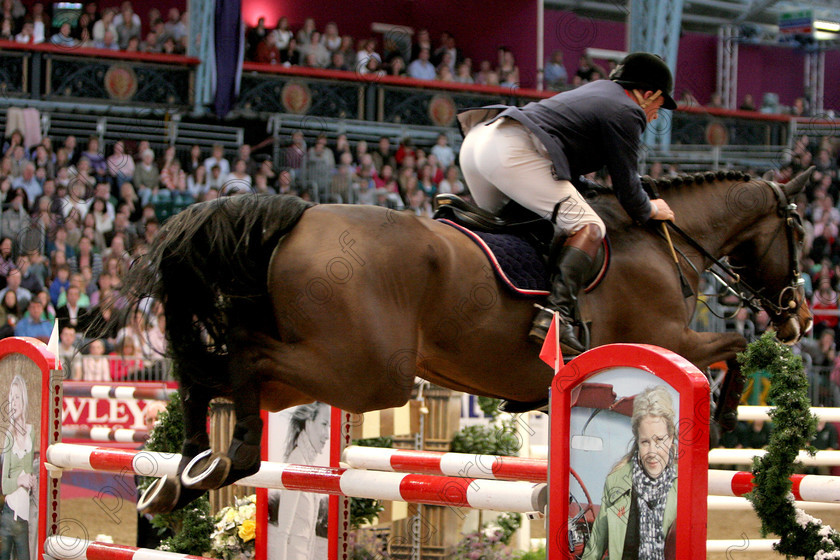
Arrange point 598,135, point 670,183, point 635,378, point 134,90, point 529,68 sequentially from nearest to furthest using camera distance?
point 635,378 < point 598,135 < point 670,183 < point 134,90 < point 529,68

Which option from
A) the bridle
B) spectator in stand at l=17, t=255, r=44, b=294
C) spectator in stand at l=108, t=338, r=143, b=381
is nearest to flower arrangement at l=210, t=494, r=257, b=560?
the bridle

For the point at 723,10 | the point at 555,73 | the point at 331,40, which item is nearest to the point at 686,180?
the point at 331,40

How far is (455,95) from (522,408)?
11464mm

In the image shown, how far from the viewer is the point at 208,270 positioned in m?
2.88

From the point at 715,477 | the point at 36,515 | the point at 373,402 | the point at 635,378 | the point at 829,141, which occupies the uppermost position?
the point at 829,141

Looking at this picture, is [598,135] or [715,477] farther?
[598,135]

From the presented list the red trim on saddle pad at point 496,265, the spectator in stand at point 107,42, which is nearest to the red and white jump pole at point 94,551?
the red trim on saddle pad at point 496,265

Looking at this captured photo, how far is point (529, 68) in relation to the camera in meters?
18.5

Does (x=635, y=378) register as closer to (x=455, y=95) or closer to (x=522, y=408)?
(x=522, y=408)

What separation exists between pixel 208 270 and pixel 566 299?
1147mm

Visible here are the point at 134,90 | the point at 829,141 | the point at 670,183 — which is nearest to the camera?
the point at 670,183

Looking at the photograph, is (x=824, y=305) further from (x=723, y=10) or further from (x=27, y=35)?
(x=723, y=10)

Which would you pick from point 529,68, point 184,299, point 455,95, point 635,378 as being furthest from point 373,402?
point 529,68

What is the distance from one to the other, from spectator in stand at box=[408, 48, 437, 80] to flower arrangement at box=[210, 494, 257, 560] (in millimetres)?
11290
